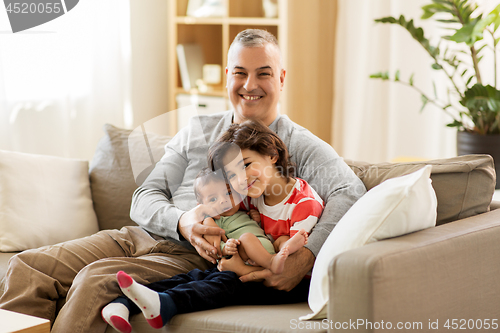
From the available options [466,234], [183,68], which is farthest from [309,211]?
[183,68]

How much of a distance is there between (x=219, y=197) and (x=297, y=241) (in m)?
0.23

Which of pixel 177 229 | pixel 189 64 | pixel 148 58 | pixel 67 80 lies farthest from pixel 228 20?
pixel 177 229

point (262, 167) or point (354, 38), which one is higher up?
point (354, 38)

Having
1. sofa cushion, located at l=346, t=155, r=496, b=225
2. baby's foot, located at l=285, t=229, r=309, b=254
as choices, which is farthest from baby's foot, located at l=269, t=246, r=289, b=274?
sofa cushion, located at l=346, t=155, r=496, b=225

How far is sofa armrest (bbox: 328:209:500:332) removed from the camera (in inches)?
40.4

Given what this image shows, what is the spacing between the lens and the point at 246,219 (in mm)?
1411

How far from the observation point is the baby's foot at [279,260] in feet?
4.21

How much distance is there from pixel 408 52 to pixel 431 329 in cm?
221

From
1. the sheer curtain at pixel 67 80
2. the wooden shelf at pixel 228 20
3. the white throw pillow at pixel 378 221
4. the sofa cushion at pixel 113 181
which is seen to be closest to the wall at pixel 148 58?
the sheer curtain at pixel 67 80

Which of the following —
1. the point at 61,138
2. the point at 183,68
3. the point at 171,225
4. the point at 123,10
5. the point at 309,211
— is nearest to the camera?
the point at 309,211

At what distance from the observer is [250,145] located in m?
1.34

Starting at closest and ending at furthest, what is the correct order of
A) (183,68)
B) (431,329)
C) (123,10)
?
(431,329) < (123,10) < (183,68)

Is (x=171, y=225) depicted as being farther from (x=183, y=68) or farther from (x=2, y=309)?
(x=183, y=68)

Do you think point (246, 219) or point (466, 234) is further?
point (246, 219)
